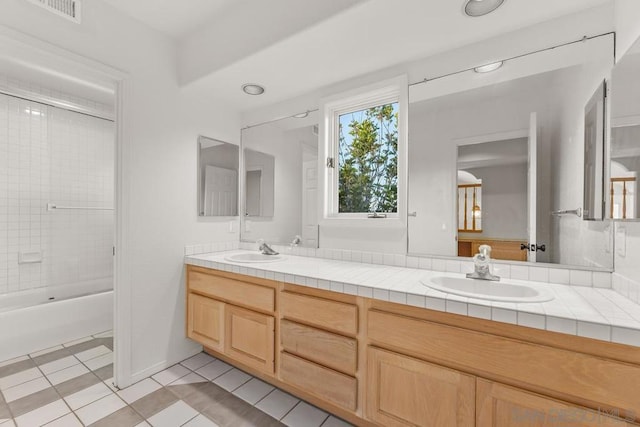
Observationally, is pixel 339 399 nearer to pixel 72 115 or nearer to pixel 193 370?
pixel 193 370

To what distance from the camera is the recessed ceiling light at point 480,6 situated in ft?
4.10

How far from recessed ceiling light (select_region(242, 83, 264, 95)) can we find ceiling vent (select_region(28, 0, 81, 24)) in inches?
38.6

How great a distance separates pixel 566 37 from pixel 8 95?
4218 mm

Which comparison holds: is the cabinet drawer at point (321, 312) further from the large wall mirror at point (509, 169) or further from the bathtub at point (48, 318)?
the bathtub at point (48, 318)

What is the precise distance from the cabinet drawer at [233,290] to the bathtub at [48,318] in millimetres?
1255

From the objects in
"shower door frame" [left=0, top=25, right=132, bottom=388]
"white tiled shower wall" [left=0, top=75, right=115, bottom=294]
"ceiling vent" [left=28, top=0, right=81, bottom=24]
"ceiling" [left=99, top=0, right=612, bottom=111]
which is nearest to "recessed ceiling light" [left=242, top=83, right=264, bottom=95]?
"ceiling" [left=99, top=0, right=612, bottom=111]

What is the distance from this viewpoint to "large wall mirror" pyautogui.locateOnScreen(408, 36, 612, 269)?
50.9 inches

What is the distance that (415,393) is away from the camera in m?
1.15

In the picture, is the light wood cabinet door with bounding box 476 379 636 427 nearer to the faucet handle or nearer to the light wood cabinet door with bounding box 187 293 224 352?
the faucet handle

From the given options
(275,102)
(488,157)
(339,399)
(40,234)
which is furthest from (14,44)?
(488,157)

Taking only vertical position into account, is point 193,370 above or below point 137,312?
below

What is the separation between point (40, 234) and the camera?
2.76 metres

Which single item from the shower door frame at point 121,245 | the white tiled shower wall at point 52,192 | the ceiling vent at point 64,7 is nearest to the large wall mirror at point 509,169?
the shower door frame at point 121,245

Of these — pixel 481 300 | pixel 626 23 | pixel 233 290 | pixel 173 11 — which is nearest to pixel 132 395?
pixel 233 290
